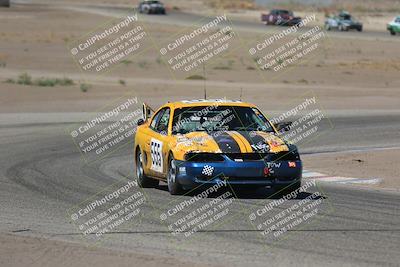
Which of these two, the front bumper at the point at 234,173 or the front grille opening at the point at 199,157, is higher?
the front grille opening at the point at 199,157

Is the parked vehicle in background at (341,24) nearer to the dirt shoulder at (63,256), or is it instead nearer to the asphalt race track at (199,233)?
the asphalt race track at (199,233)

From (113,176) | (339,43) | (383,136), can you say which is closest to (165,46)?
(339,43)

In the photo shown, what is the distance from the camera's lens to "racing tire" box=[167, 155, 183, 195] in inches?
555

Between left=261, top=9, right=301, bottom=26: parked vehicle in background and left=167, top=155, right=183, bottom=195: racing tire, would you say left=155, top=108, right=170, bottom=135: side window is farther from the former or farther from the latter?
left=261, top=9, right=301, bottom=26: parked vehicle in background

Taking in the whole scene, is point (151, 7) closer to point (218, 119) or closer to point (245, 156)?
point (218, 119)

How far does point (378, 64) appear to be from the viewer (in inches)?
2031

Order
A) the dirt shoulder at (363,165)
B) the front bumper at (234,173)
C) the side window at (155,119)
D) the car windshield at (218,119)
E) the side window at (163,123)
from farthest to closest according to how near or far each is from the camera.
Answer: the dirt shoulder at (363,165)
the side window at (155,119)
the side window at (163,123)
the car windshield at (218,119)
the front bumper at (234,173)

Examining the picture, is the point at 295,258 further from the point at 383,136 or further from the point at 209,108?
the point at 383,136

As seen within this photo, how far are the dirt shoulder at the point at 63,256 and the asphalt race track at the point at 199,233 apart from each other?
0.30 m

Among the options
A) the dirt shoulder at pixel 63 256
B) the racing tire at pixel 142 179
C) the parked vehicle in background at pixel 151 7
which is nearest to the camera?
the dirt shoulder at pixel 63 256

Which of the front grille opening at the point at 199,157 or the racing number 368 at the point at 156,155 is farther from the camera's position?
the racing number 368 at the point at 156,155

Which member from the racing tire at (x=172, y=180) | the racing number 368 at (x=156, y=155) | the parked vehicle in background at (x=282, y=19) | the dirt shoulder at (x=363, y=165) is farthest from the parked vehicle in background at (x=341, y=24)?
the racing tire at (x=172, y=180)

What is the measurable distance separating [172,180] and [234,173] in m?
0.96

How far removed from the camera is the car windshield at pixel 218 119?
49.1 ft
